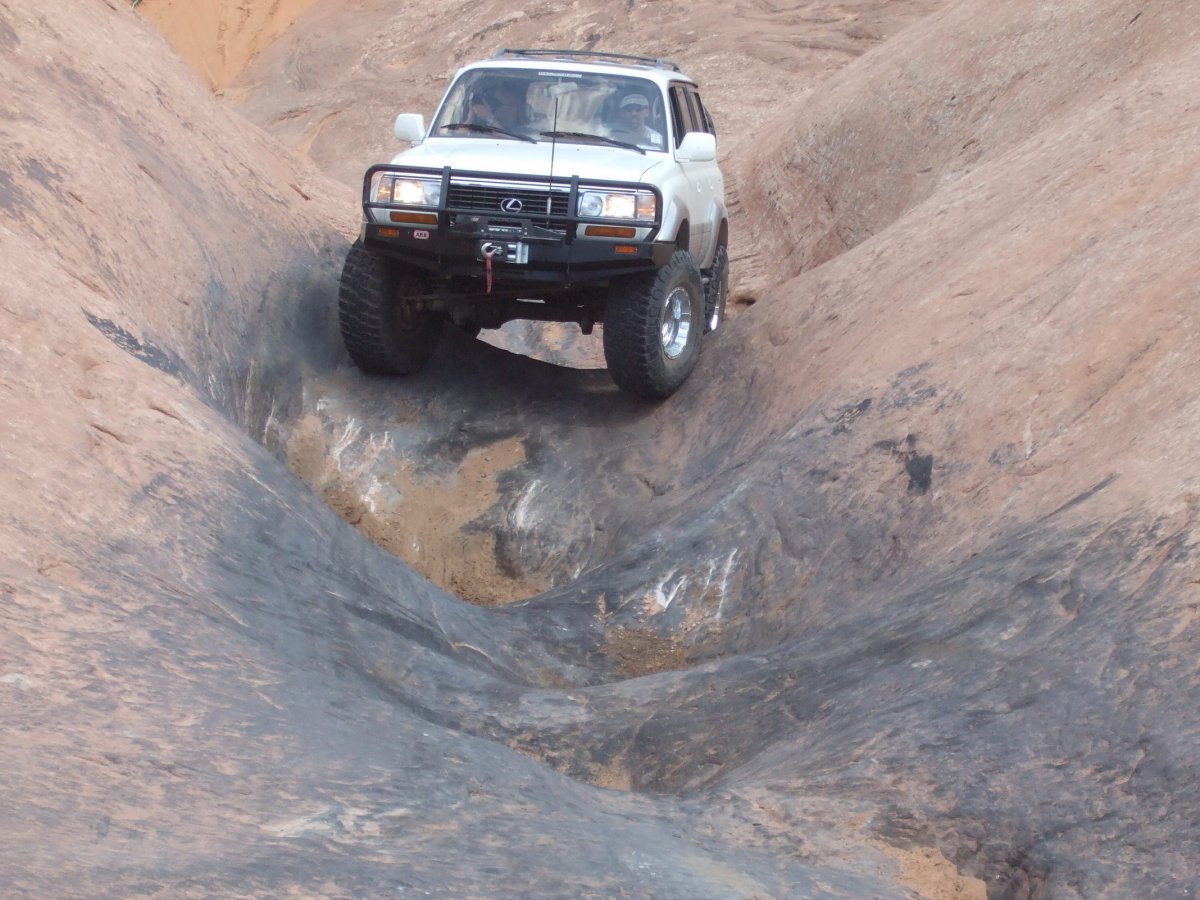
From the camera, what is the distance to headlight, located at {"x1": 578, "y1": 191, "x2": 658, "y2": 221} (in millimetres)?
7465

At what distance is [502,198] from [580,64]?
167cm

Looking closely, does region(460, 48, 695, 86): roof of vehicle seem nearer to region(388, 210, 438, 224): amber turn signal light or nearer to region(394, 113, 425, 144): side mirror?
region(394, 113, 425, 144): side mirror

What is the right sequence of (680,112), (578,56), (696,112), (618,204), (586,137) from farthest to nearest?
(696,112) < (578,56) < (680,112) < (586,137) < (618,204)

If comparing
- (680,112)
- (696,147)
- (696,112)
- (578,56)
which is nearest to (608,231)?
(696,147)

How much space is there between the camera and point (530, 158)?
7.68 m

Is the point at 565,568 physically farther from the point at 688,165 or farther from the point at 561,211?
the point at 688,165

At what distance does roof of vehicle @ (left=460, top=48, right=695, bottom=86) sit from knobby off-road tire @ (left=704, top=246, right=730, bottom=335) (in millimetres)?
1447

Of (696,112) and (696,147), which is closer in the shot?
(696,147)

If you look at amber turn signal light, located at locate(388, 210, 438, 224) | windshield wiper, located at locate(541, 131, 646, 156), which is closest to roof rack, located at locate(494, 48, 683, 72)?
windshield wiper, located at locate(541, 131, 646, 156)

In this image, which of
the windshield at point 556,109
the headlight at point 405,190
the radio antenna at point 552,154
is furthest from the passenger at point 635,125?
the headlight at point 405,190

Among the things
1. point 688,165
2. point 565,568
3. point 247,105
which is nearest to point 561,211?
point 688,165

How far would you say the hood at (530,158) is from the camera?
24.8 feet

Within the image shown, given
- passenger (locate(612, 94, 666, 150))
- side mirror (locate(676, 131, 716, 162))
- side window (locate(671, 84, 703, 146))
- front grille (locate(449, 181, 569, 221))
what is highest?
side window (locate(671, 84, 703, 146))

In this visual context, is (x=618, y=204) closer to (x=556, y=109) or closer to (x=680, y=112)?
(x=556, y=109)
